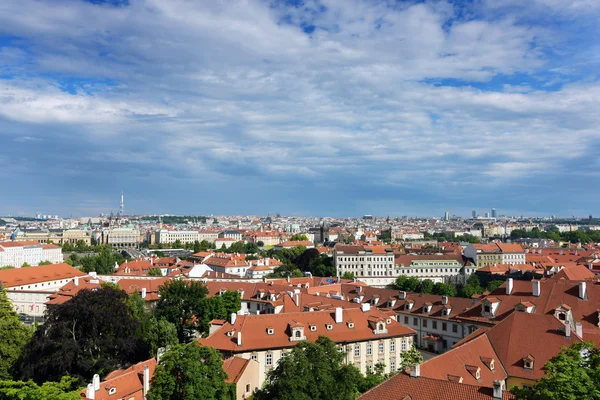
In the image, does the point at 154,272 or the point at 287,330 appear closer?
the point at 287,330

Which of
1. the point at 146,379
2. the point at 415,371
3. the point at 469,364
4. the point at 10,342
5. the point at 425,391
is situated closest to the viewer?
the point at 425,391

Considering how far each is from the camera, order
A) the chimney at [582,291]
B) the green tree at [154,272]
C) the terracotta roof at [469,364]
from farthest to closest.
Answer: the green tree at [154,272]
the chimney at [582,291]
the terracotta roof at [469,364]

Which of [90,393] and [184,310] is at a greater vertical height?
[184,310]

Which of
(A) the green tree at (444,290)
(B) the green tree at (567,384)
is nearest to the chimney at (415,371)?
(B) the green tree at (567,384)

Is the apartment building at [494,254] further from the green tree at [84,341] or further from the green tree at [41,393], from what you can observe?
the green tree at [41,393]

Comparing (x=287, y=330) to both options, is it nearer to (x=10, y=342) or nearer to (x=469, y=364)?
(x=469, y=364)

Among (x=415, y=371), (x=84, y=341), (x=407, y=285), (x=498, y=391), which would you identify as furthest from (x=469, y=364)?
(x=407, y=285)
